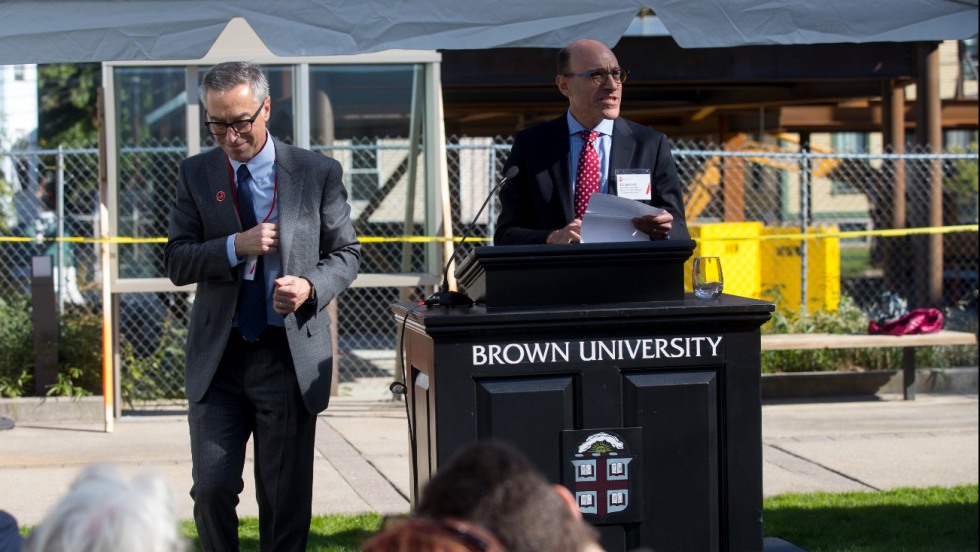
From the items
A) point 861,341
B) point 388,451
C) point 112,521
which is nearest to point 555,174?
point 112,521

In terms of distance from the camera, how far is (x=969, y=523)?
19.1ft

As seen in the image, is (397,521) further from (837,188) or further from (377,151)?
(837,188)

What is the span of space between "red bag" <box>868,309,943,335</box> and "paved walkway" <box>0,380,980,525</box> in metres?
0.58

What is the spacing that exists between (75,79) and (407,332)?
2569 centimetres

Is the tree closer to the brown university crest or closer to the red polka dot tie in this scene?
the red polka dot tie

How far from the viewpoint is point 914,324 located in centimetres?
959

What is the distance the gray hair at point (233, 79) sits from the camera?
4004 millimetres

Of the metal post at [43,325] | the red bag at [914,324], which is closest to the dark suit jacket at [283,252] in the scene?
the metal post at [43,325]

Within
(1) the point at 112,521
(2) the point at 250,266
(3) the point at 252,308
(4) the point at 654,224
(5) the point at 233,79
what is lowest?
(1) the point at 112,521

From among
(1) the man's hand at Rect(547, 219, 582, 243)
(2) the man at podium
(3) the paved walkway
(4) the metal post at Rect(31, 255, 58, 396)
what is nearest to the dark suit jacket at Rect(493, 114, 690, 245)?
(2) the man at podium

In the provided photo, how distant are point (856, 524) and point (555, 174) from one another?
8.16 ft

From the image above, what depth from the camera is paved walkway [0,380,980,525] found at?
21.9 feet

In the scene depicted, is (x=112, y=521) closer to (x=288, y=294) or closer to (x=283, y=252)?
(x=288, y=294)

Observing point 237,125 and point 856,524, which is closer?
point 237,125
